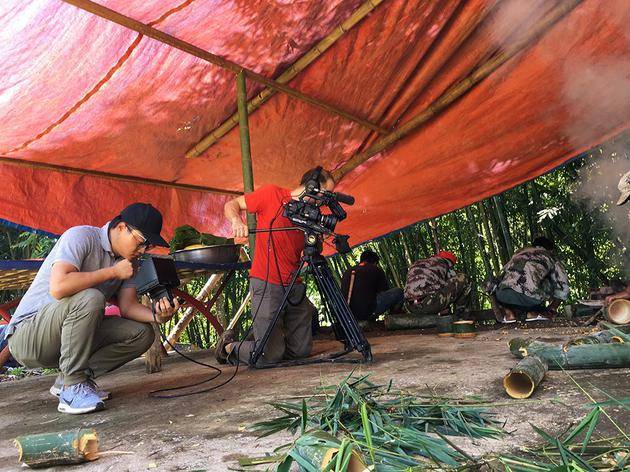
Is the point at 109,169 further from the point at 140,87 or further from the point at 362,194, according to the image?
the point at 362,194

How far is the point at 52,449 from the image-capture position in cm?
163

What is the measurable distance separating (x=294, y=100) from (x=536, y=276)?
2.65 metres

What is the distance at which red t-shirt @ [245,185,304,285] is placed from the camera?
3.53 metres

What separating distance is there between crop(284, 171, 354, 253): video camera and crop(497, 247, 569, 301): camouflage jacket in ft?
8.26

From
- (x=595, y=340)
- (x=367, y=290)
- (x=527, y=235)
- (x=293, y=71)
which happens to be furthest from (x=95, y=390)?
(x=527, y=235)

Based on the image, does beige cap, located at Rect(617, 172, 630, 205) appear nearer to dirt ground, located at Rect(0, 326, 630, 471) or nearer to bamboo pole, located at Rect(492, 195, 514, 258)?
dirt ground, located at Rect(0, 326, 630, 471)

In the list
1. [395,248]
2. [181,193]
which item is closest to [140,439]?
[181,193]

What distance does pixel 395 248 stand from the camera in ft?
23.6

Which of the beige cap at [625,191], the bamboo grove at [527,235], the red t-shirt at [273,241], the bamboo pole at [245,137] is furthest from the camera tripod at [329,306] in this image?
the bamboo grove at [527,235]

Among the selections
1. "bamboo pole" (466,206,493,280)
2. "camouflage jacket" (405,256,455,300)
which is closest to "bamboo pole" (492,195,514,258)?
"bamboo pole" (466,206,493,280)

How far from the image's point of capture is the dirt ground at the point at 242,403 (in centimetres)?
168

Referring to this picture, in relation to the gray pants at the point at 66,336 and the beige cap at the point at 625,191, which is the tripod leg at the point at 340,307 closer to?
the gray pants at the point at 66,336

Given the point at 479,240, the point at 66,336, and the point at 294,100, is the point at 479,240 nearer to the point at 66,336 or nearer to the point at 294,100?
the point at 294,100

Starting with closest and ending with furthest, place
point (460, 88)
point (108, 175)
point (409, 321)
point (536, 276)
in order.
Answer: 1. point (460, 88)
2. point (108, 175)
3. point (536, 276)
4. point (409, 321)
